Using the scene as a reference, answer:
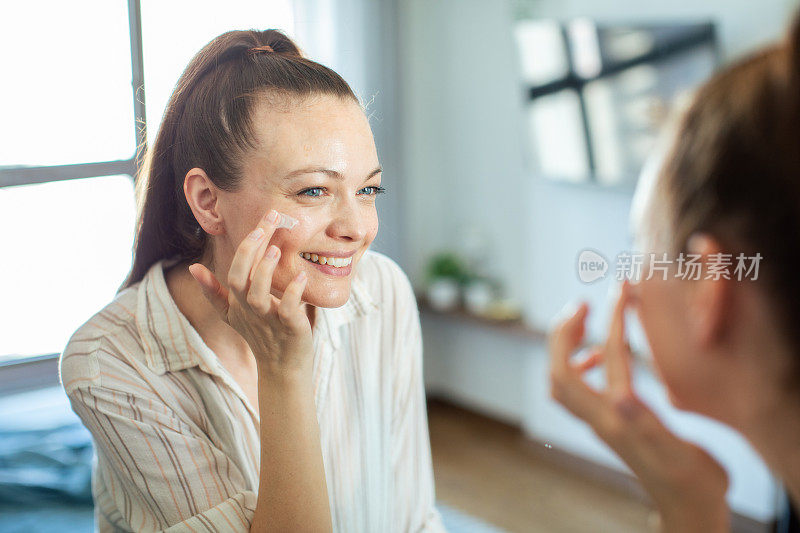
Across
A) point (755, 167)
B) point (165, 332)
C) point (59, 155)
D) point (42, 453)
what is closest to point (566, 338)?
point (755, 167)

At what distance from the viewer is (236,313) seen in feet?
2.64

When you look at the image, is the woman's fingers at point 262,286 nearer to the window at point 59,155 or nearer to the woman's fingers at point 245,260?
the woman's fingers at point 245,260

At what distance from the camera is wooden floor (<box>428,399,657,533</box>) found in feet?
8.12

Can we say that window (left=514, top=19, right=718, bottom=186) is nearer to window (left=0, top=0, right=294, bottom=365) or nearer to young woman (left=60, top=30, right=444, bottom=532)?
window (left=0, top=0, right=294, bottom=365)

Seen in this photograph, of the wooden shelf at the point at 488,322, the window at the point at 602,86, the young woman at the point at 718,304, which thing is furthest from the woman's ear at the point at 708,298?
the wooden shelf at the point at 488,322

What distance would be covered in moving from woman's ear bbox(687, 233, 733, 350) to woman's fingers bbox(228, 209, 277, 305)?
0.42 metres

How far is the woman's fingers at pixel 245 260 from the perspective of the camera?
0.77 metres

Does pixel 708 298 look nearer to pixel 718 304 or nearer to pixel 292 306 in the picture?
pixel 718 304

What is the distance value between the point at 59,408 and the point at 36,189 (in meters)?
0.68

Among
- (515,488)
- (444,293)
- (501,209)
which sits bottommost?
(515,488)

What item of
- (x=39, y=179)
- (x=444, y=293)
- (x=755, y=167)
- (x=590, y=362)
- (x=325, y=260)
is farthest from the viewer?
(x=444, y=293)

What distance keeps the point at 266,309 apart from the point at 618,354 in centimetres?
36

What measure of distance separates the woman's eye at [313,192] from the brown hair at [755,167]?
0.42 meters

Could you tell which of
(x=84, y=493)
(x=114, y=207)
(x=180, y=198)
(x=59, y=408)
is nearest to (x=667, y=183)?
(x=180, y=198)
